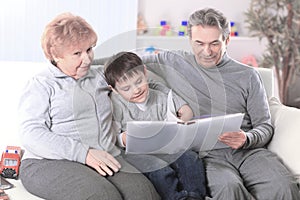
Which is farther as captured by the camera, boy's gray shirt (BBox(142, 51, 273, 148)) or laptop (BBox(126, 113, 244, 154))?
boy's gray shirt (BBox(142, 51, 273, 148))

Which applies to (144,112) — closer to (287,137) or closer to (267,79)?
(287,137)

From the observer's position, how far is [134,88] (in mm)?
2098

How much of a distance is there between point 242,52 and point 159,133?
2.92 m

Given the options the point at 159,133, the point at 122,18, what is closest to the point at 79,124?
the point at 159,133

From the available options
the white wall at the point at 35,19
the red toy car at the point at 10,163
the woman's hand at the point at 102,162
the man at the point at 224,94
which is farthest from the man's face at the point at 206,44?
the white wall at the point at 35,19

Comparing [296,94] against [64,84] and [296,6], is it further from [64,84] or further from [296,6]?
[64,84]

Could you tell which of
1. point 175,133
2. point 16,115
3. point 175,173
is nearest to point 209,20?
point 175,133

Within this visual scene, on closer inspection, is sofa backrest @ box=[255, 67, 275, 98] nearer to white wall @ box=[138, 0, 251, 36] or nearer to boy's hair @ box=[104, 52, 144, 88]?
boy's hair @ box=[104, 52, 144, 88]

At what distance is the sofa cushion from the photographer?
7.33ft

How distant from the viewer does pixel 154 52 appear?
2256 millimetres

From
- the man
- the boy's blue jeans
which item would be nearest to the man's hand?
the man

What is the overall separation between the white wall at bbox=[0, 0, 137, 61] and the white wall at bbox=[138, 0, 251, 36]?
0.93 ft

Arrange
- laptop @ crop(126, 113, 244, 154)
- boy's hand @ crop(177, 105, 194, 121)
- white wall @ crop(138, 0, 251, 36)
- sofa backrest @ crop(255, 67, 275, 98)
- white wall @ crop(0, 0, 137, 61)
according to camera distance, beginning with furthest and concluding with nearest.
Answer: white wall @ crop(138, 0, 251, 36), white wall @ crop(0, 0, 137, 61), sofa backrest @ crop(255, 67, 275, 98), boy's hand @ crop(177, 105, 194, 121), laptop @ crop(126, 113, 244, 154)

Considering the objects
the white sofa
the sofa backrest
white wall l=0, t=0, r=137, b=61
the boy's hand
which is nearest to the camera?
the boy's hand
